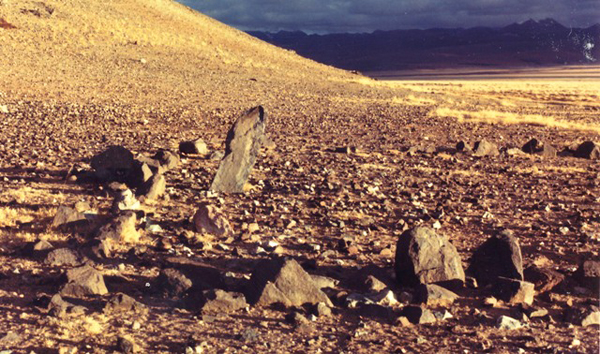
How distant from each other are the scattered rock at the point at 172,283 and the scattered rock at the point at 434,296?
7.55 ft

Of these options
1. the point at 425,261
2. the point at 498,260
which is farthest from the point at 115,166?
the point at 498,260

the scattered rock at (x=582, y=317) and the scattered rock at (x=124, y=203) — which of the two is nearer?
the scattered rock at (x=582, y=317)

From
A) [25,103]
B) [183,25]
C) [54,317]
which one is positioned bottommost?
[54,317]

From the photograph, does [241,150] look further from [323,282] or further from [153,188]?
[323,282]

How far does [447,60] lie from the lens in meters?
178

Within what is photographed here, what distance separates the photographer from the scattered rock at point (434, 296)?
5984 millimetres

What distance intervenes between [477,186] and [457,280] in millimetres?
5829

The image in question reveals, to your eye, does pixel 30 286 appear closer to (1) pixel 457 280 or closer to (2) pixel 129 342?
(2) pixel 129 342

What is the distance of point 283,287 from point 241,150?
5148mm

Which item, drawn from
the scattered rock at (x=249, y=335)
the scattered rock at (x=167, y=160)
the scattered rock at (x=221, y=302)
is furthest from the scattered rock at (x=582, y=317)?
the scattered rock at (x=167, y=160)

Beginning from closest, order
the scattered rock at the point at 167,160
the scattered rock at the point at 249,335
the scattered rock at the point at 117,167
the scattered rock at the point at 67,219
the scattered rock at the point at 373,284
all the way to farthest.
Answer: the scattered rock at the point at 249,335
the scattered rock at the point at 373,284
the scattered rock at the point at 67,219
the scattered rock at the point at 117,167
the scattered rock at the point at 167,160

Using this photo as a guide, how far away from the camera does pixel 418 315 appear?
5.58m

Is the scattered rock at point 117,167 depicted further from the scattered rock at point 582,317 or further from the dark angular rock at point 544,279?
the scattered rock at point 582,317

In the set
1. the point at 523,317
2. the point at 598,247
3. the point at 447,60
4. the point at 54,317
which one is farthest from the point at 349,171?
the point at 447,60
